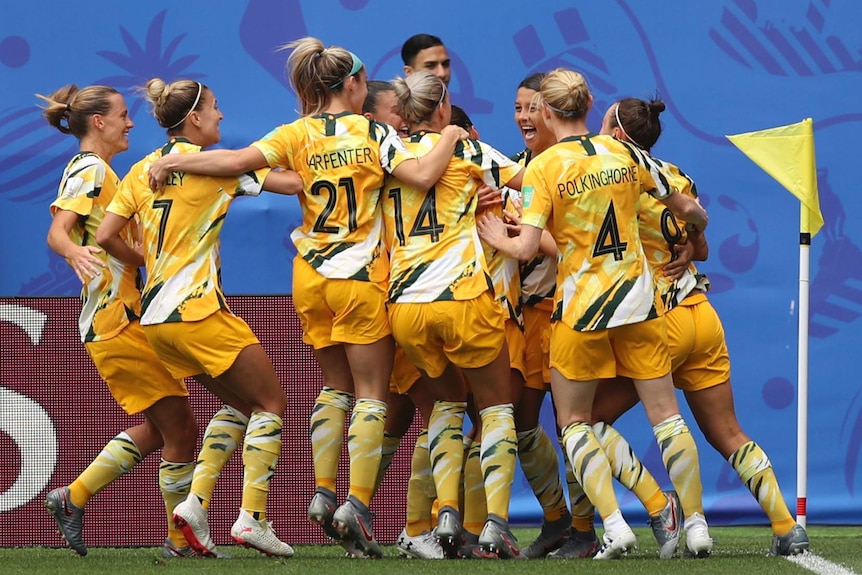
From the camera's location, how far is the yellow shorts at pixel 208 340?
503cm

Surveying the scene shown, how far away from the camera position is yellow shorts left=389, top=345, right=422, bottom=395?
548cm

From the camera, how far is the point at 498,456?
16.7ft

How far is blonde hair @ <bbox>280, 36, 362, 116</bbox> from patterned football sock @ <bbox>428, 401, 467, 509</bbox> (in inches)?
48.4

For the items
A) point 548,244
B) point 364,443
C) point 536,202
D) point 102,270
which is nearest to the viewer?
point 536,202

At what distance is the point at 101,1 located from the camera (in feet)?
23.7

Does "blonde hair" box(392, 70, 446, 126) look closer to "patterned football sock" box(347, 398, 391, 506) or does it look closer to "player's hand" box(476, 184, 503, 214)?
"player's hand" box(476, 184, 503, 214)

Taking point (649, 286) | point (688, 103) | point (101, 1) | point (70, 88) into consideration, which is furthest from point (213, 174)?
point (688, 103)

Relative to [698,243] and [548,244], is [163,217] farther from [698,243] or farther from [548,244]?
[698,243]

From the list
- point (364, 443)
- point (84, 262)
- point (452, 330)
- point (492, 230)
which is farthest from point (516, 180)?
point (84, 262)

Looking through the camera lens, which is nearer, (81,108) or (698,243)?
(698,243)

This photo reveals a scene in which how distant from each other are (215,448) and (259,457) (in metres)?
0.22

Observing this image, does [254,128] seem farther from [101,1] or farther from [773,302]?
[773,302]

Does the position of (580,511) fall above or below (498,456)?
below

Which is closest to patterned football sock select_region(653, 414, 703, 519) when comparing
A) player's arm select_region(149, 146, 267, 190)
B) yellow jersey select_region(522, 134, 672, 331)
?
yellow jersey select_region(522, 134, 672, 331)
